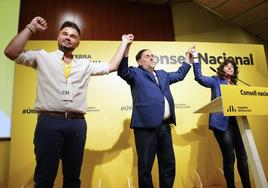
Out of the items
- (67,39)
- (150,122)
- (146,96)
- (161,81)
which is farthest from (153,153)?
(67,39)

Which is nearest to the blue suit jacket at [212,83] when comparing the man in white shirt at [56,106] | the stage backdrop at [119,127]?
the stage backdrop at [119,127]

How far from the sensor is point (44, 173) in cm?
146

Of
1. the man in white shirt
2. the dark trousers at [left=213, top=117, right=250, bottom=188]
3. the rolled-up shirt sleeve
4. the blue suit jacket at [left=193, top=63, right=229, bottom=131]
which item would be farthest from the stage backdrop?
the rolled-up shirt sleeve

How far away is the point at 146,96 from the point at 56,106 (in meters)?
0.88

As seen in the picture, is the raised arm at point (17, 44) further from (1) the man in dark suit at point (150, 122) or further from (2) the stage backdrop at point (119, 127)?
(2) the stage backdrop at point (119, 127)

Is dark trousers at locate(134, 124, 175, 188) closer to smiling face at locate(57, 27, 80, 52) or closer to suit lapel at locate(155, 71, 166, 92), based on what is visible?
suit lapel at locate(155, 71, 166, 92)

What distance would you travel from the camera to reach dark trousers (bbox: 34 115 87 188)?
1466mm

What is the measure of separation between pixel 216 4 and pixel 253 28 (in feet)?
4.42

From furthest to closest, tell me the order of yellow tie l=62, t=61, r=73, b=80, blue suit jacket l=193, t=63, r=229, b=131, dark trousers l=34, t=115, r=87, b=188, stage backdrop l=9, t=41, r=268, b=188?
1. stage backdrop l=9, t=41, r=268, b=188
2. blue suit jacket l=193, t=63, r=229, b=131
3. yellow tie l=62, t=61, r=73, b=80
4. dark trousers l=34, t=115, r=87, b=188

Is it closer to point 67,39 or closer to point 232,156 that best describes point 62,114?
point 67,39

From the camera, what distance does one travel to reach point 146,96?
219 cm

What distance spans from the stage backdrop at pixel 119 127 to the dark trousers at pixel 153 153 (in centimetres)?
83

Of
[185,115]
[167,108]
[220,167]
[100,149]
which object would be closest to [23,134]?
[100,149]

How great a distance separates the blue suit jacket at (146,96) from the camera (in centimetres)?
209
